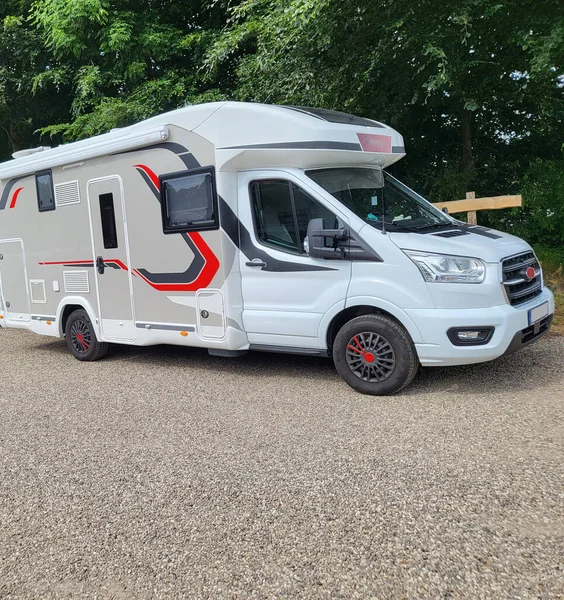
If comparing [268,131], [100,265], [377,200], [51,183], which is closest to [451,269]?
[377,200]

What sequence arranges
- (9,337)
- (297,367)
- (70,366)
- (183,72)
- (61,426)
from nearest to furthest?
(61,426), (297,367), (70,366), (9,337), (183,72)

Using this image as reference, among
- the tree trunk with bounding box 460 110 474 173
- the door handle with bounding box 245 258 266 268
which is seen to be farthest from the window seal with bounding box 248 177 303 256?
the tree trunk with bounding box 460 110 474 173

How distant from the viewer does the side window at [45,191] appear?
7711 mm

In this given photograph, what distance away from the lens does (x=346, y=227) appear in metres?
5.42

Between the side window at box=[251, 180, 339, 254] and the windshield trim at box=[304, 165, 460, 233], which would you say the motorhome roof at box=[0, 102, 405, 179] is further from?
the side window at box=[251, 180, 339, 254]

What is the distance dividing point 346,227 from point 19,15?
13385 millimetres

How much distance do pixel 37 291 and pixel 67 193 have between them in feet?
5.20

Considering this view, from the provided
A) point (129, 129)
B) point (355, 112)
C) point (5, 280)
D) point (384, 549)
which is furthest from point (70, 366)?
point (355, 112)

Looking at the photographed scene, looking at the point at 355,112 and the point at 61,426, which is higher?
the point at 355,112

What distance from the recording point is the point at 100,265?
7285 mm

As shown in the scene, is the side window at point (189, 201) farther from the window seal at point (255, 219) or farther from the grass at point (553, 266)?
the grass at point (553, 266)

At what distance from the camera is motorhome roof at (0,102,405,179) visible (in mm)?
5578

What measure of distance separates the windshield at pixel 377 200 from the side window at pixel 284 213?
0.22 m

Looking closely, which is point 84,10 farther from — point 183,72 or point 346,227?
point 346,227
